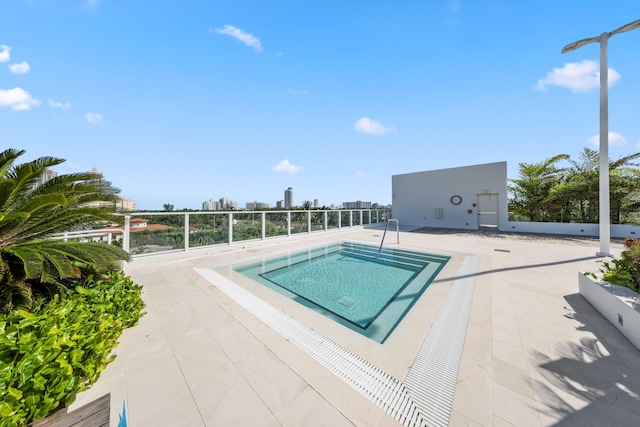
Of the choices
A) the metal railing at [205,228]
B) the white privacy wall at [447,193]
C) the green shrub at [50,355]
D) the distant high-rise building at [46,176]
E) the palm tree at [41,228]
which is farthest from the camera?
the white privacy wall at [447,193]

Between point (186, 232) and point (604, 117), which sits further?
point (186, 232)

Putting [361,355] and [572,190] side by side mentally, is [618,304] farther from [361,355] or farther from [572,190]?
[572,190]

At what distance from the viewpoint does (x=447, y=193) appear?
13.5m

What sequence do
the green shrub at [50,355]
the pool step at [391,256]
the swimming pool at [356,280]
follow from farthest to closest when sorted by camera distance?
the pool step at [391,256], the swimming pool at [356,280], the green shrub at [50,355]

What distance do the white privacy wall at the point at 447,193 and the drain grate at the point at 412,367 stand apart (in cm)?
1161

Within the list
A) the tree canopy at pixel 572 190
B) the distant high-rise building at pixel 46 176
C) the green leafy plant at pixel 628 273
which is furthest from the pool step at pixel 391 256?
the tree canopy at pixel 572 190

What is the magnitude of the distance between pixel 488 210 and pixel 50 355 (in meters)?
16.3

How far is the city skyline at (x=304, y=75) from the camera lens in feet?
17.2

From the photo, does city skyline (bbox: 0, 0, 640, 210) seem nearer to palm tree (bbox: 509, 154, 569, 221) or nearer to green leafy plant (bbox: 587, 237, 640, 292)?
palm tree (bbox: 509, 154, 569, 221)

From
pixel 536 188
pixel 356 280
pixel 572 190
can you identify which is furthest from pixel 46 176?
pixel 536 188

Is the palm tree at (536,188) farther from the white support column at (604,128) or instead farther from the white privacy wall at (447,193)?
the white support column at (604,128)

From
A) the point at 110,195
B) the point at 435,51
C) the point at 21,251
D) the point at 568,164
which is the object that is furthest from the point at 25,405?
the point at 568,164

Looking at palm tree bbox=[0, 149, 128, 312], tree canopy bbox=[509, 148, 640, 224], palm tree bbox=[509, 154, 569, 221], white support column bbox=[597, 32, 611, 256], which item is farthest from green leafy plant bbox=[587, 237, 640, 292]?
palm tree bbox=[509, 154, 569, 221]

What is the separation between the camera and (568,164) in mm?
11602
